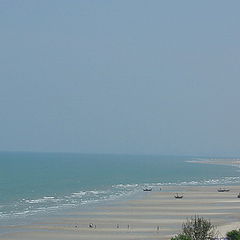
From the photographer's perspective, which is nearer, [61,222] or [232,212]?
[61,222]

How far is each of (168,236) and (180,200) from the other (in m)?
35.0

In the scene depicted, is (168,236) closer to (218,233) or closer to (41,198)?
(218,233)

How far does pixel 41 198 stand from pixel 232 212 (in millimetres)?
30065

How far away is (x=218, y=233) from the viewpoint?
53.4 m

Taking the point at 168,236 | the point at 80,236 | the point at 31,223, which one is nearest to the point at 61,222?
the point at 31,223

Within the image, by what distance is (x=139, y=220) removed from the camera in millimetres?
64750

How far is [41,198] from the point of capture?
8950 centimetres

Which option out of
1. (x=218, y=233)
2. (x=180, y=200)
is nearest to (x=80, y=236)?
(x=218, y=233)

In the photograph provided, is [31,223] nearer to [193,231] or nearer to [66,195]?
[193,231]

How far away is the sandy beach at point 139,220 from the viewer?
2142 inches

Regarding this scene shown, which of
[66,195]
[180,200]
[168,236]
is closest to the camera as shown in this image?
[168,236]

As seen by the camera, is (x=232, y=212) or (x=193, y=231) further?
(x=232, y=212)

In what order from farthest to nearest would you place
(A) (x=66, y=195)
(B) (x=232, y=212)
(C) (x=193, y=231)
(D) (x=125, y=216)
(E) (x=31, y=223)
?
(A) (x=66, y=195) < (B) (x=232, y=212) < (D) (x=125, y=216) < (E) (x=31, y=223) < (C) (x=193, y=231)

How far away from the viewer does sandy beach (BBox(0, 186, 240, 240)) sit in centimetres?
5441
